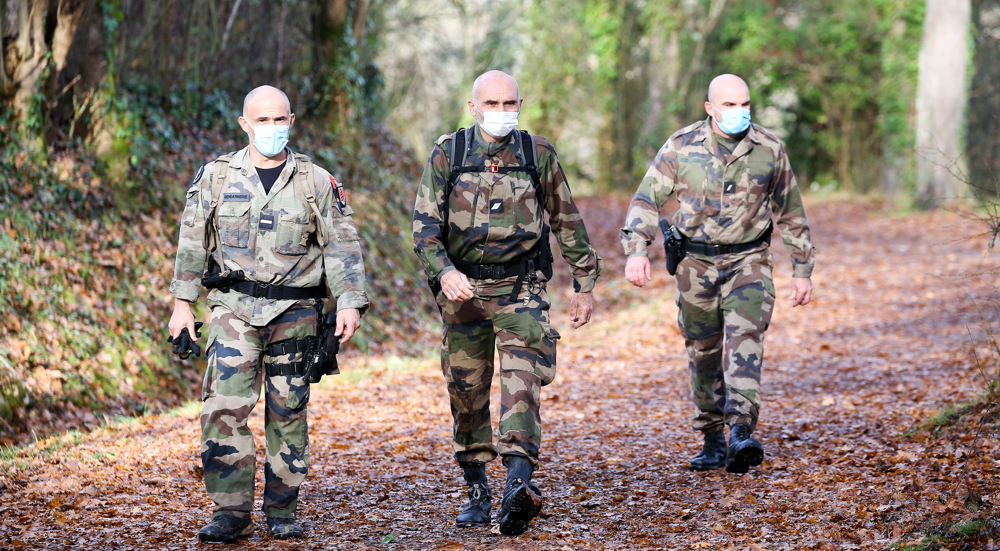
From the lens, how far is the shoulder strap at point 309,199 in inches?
180

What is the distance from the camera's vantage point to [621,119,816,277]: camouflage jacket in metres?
5.63

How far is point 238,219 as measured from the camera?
178 inches

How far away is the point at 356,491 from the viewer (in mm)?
A: 5520

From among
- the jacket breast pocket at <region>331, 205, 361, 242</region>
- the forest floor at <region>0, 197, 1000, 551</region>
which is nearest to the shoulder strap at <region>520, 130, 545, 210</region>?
the jacket breast pocket at <region>331, 205, 361, 242</region>

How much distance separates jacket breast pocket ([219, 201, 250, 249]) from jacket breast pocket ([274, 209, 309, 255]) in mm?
152

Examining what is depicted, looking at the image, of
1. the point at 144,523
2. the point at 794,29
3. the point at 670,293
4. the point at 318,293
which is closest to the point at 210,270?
the point at 318,293

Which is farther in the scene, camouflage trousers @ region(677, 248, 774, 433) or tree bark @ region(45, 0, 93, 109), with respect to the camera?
tree bark @ region(45, 0, 93, 109)

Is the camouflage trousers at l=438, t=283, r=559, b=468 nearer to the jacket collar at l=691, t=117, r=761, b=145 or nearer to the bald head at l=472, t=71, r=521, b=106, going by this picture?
the bald head at l=472, t=71, r=521, b=106

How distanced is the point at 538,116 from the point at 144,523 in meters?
23.8

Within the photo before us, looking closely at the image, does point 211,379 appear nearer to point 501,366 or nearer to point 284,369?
point 284,369

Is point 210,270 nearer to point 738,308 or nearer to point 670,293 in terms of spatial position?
point 738,308

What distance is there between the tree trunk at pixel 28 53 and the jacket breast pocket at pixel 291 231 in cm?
554

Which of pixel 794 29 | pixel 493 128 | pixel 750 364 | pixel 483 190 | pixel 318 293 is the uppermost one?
pixel 794 29

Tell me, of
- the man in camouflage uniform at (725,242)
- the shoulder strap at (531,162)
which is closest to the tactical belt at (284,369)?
the shoulder strap at (531,162)
